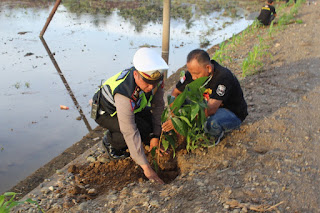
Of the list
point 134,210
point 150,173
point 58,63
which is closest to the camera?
point 134,210

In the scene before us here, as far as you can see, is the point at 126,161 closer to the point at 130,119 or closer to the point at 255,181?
the point at 130,119

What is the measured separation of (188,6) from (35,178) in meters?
14.3

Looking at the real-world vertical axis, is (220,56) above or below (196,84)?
below

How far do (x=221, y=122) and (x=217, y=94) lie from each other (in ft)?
1.06

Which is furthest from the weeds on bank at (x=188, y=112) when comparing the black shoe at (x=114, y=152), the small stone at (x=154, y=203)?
the small stone at (x=154, y=203)

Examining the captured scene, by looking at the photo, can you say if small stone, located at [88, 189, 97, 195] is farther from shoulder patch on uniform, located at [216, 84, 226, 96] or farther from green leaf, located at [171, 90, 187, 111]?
shoulder patch on uniform, located at [216, 84, 226, 96]

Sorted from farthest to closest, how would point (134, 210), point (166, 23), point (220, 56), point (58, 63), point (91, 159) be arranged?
1. point (58, 63)
2. point (220, 56)
3. point (166, 23)
4. point (91, 159)
5. point (134, 210)

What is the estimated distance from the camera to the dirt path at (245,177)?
7.13 ft

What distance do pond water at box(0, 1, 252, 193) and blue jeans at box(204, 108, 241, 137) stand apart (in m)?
2.07

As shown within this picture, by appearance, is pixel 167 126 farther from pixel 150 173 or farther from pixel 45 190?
pixel 45 190

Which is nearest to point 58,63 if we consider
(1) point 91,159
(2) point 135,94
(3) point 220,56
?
(3) point 220,56

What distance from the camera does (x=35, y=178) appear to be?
3373 mm

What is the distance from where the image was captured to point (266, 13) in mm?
8898

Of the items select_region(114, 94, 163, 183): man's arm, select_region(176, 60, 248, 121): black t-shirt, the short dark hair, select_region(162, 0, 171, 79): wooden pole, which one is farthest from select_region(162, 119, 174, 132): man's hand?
select_region(162, 0, 171, 79): wooden pole
